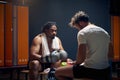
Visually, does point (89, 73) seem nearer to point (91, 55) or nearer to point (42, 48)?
point (91, 55)

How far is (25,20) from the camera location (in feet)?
13.1

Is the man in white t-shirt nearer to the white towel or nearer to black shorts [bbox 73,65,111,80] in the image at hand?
black shorts [bbox 73,65,111,80]

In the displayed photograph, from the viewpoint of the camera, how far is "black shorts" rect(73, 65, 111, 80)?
2.68 m

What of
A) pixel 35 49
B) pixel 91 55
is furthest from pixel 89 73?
pixel 35 49

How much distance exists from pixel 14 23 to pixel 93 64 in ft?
5.45

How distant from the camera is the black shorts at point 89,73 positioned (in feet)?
8.79

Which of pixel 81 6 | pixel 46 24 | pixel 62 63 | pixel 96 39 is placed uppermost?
pixel 81 6

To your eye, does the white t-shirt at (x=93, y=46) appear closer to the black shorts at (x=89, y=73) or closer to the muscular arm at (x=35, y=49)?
the black shorts at (x=89, y=73)

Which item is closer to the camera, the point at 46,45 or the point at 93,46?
the point at 93,46

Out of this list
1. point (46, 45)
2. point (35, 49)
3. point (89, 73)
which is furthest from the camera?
point (46, 45)

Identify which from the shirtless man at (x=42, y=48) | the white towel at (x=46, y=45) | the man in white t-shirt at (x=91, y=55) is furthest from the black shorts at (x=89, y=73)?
the white towel at (x=46, y=45)

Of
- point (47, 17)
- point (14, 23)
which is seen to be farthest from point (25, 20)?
point (47, 17)

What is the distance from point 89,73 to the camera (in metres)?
2.68

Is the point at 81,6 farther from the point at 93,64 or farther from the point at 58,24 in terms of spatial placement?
the point at 93,64
